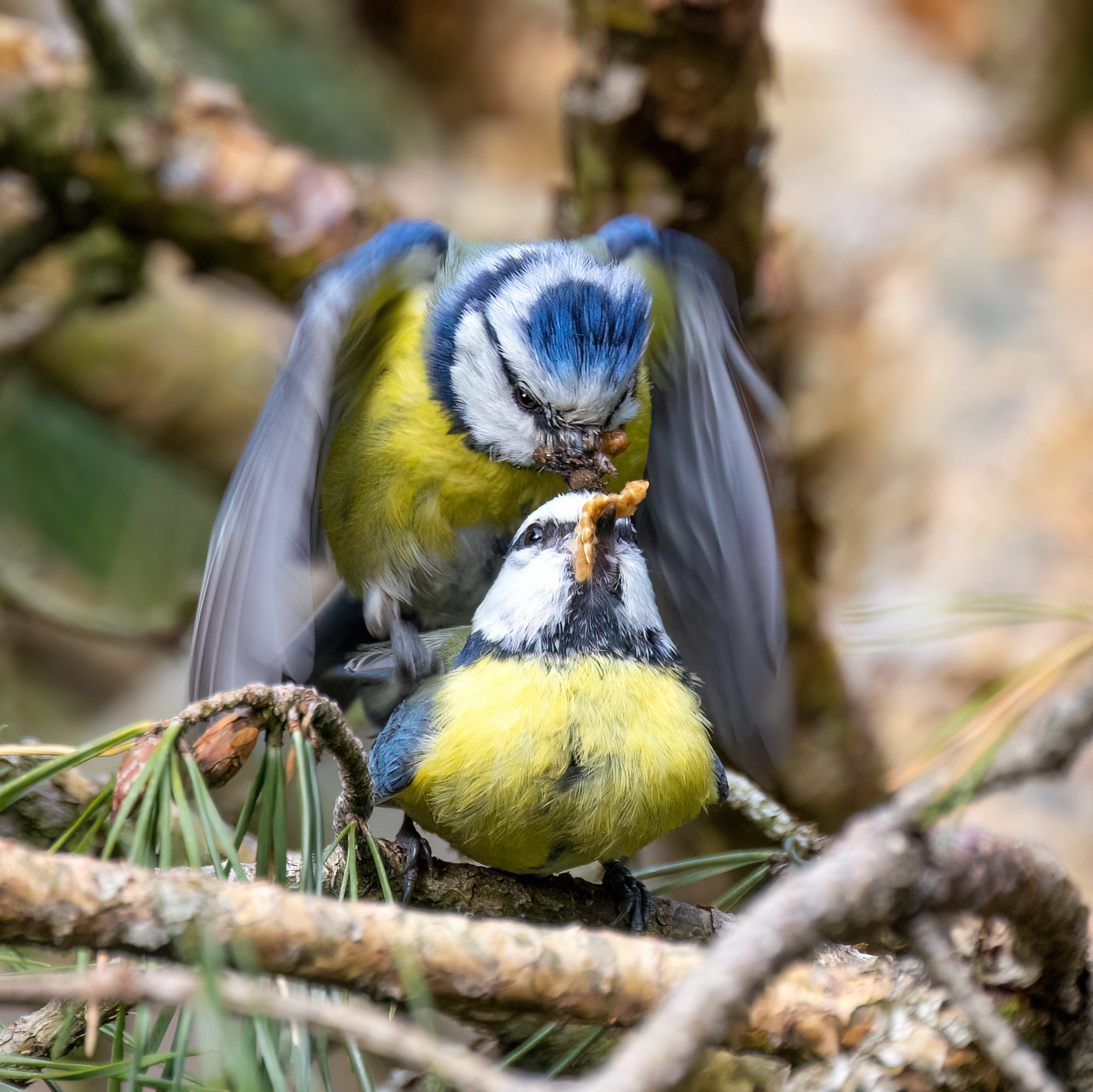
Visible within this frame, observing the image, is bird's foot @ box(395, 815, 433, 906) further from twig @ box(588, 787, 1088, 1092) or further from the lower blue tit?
twig @ box(588, 787, 1088, 1092)

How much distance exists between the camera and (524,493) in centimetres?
112

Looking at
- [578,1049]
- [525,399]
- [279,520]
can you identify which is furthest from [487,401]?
[578,1049]

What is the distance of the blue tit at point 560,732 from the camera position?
2.51ft

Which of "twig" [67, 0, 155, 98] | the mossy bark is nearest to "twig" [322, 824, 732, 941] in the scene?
the mossy bark

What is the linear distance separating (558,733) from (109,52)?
136 centimetres

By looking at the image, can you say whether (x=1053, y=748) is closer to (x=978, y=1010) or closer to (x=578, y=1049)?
(x=978, y=1010)

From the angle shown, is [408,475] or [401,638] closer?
[401,638]

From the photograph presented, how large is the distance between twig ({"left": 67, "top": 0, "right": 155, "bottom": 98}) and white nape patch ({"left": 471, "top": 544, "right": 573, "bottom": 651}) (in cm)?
119

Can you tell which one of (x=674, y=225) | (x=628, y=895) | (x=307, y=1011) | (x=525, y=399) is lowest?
(x=307, y=1011)

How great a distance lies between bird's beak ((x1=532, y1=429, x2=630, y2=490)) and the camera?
3.43ft

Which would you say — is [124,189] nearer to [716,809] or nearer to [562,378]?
[562,378]

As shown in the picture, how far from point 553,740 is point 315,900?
0.31 m

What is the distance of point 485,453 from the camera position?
1.12 metres

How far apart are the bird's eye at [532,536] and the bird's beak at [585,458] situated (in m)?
0.13
